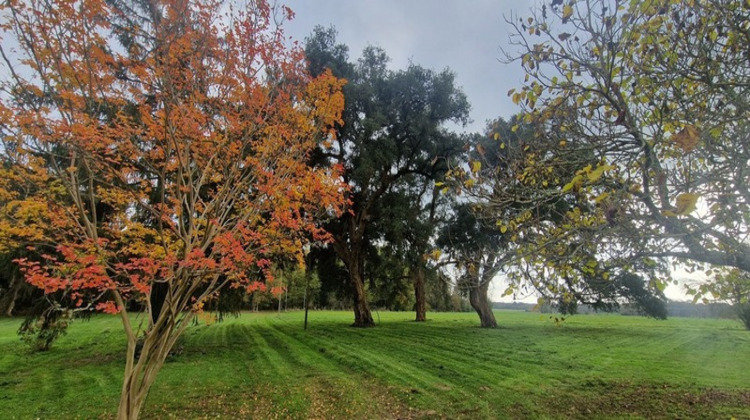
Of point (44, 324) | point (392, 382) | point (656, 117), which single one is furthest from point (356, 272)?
point (656, 117)

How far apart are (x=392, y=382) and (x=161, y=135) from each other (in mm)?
5982

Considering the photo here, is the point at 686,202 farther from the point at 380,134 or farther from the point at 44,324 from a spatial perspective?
the point at 380,134

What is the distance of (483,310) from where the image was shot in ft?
64.7

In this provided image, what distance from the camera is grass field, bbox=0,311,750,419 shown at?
557 cm

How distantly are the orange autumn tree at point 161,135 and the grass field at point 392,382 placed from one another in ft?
6.78

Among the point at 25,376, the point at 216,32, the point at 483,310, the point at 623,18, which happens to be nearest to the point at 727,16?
the point at 623,18

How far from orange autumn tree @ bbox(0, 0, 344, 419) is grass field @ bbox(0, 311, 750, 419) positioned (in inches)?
81.4

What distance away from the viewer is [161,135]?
5.25 metres

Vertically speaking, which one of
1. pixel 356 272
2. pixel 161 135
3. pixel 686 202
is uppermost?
pixel 161 135

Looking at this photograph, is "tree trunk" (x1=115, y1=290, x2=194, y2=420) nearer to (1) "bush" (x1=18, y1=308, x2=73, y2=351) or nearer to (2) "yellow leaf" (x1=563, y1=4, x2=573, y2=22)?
(2) "yellow leaf" (x1=563, y1=4, x2=573, y2=22)

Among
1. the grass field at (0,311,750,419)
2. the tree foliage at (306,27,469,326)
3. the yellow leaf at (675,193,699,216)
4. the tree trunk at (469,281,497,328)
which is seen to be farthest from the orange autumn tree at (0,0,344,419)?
the tree trunk at (469,281,497,328)

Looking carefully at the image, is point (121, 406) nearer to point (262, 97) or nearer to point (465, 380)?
point (262, 97)

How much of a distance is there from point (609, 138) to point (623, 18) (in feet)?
3.26

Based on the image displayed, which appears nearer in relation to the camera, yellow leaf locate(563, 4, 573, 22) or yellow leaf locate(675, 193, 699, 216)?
yellow leaf locate(675, 193, 699, 216)
